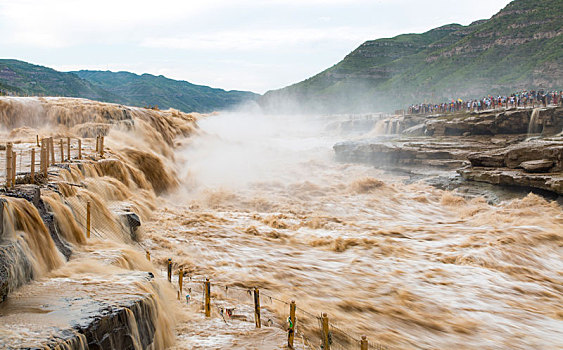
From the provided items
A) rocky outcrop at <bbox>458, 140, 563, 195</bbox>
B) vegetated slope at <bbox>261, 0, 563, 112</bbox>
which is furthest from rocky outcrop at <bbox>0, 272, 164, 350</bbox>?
vegetated slope at <bbox>261, 0, 563, 112</bbox>

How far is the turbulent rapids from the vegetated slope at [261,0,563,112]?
211 ft

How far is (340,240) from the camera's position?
35.7 feet

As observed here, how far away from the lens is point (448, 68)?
90875 mm

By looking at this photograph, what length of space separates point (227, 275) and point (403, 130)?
27.5 meters

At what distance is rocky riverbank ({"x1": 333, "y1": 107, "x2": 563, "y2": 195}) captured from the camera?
1550cm

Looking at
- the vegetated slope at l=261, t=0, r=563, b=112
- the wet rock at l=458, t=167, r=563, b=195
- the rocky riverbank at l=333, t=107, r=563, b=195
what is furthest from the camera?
the vegetated slope at l=261, t=0, r=563, b=112

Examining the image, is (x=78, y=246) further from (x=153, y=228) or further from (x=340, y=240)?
(x=340, y=240)

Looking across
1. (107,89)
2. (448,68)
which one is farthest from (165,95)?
(448,68)

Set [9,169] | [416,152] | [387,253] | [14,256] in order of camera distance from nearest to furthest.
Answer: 1. [14,256]
2. [9,169]
3. [387,253]
4. [416,152]

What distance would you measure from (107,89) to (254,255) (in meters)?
170

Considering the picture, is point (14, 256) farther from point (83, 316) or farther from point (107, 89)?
point (107, 89)

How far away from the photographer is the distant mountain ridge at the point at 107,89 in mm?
105125

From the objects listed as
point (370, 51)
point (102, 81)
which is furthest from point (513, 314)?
point (102, 81)

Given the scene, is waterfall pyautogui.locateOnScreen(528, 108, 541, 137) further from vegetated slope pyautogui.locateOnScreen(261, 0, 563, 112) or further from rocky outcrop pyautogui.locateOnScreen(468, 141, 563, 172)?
vegetated slope pyautogui.locateOnScreen(261, 0, 563, 112)
